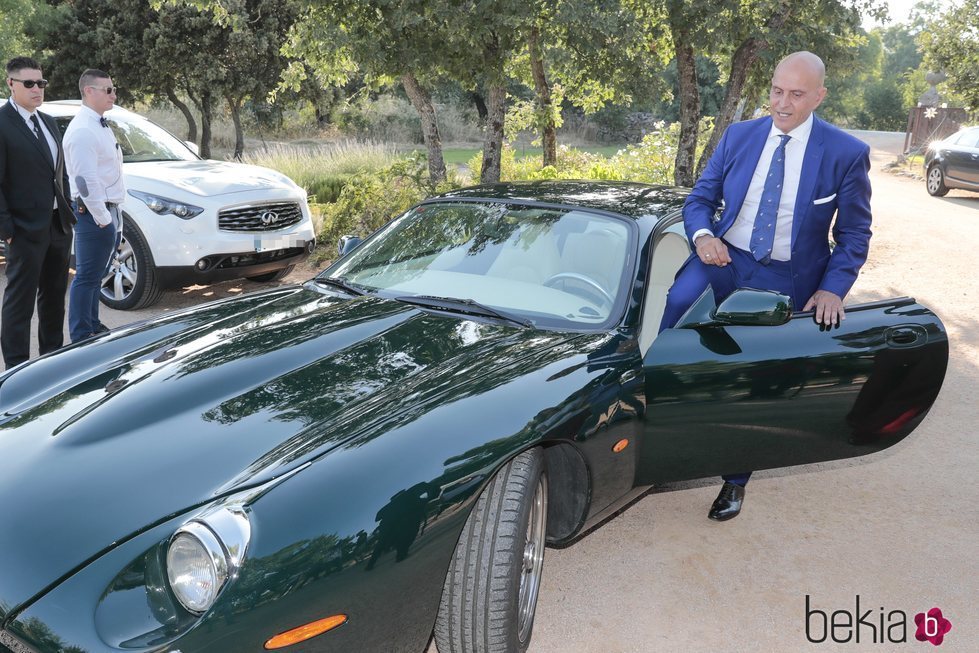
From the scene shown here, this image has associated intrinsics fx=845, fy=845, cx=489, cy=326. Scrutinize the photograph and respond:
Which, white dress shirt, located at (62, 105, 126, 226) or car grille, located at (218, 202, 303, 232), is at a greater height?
white dress shirt, located at (62, 105, 126, 226)

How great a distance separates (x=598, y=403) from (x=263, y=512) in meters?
1.25

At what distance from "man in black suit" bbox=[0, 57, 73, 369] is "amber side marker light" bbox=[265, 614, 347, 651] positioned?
14.3 feet

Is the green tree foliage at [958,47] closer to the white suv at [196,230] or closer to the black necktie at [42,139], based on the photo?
the white suv at [196,230]

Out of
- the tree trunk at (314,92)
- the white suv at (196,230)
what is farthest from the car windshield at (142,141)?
the tree trunk at (314,92)

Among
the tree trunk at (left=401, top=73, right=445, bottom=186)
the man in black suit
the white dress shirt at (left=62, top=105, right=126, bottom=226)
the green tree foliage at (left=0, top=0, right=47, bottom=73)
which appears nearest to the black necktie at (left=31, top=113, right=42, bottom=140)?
the man in black suit

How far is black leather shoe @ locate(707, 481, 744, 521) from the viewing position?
3900 mm

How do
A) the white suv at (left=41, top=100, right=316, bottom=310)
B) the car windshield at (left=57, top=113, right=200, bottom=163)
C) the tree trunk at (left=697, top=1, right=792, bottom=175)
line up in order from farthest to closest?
1. the tree trunk at (left=697, top=1, right=792, bottom=175)
2. the car windshield at (left=57, top=113, right=200, bottom=163)
3. the white suv at (left=41, top=100, right=316, bottom=310)

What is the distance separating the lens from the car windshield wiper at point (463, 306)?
3.35 meters

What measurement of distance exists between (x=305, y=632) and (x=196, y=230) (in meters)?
5.69

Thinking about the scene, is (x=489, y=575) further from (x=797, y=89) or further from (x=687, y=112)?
(x=687, y=112)

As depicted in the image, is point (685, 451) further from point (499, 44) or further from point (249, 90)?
point (249, 90)

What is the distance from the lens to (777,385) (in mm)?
3156

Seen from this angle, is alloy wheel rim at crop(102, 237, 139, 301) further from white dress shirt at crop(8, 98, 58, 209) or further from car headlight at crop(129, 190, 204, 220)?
white dress shirt at crop(8, 98, 58, 209)

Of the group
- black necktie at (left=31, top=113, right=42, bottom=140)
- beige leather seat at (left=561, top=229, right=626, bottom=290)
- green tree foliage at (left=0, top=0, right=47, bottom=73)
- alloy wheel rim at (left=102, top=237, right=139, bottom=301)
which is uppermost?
green tree foliage at (left=0, top=0, right=47, bottom=73)
